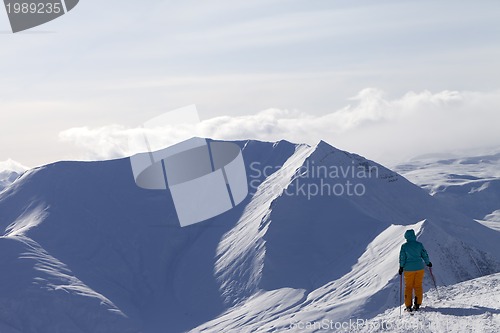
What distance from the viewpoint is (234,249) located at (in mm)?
155125

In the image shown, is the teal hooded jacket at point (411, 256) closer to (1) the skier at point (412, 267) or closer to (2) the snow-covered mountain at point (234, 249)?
(1) the skier at point (412, 267)

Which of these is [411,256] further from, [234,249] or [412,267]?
[234,249]

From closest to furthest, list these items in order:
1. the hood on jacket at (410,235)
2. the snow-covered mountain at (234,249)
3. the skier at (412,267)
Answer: the hood on jacket at (410,235) → the skier at (412,267) → the snow-covered mountain at (234,249)

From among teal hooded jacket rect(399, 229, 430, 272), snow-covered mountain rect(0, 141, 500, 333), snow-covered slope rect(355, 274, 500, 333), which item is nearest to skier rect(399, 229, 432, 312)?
teal hooded jacket rect(399, 229, 430, 272)

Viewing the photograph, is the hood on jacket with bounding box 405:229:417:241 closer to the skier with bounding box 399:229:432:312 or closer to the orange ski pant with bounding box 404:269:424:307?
the skier with bounding box 399:229:432:312

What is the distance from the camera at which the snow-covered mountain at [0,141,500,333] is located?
374ft

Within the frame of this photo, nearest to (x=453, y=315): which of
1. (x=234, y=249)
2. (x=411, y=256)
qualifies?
(x=411, y=256)

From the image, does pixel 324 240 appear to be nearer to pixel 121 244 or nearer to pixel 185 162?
pixel 185 162

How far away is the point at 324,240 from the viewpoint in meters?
140

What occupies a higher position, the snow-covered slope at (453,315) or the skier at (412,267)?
the skier at (412,267)

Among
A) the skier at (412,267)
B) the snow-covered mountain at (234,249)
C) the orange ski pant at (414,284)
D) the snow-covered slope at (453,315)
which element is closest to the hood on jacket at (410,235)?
the skier at (412,267)

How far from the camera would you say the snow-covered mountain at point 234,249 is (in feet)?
374

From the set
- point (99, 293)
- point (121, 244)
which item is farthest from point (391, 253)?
point (121, 244)

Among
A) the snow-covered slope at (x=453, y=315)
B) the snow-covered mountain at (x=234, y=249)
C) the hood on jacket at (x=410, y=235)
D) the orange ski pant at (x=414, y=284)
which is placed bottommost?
the snow-covered mountain at (x=234, y=249)
